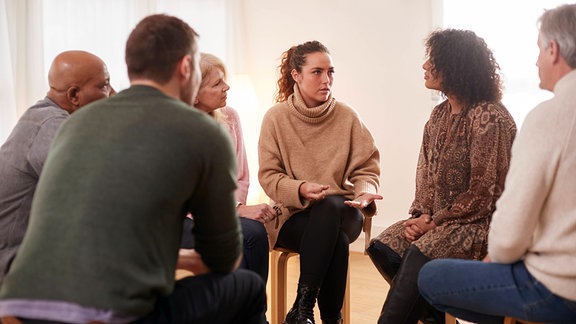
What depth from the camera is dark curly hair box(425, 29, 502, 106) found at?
256cm

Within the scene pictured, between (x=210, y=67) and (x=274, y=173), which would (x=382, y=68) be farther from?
(x=210, y=67)

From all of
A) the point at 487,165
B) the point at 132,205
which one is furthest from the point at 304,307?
the point at 132,205

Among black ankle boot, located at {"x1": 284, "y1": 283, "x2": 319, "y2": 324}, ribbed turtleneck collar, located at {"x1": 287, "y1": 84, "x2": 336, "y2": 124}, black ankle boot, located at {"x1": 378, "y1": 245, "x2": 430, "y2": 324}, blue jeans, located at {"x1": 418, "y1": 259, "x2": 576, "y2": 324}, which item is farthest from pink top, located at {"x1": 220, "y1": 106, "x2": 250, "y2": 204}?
blue jeans, located at {"x1": 418, "y1": 259, "x2": 576, "y2": 324}

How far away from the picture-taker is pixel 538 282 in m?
1.80

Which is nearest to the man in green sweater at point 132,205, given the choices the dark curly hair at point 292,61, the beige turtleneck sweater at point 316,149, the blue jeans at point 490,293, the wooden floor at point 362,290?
the blue jeans at point 490,293

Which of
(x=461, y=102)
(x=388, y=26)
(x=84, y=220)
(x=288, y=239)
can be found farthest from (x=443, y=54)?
(x=388, y=26)

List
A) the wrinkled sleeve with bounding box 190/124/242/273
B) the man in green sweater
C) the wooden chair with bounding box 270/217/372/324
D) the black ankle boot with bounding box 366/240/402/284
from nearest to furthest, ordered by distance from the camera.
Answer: the man in green sweater, the wrinkled sleeve with bounding box 190/124/242/273, the black ankle boot with bounding box 366/240/402/284, the wooden chair with bounding box 270/217/372/324

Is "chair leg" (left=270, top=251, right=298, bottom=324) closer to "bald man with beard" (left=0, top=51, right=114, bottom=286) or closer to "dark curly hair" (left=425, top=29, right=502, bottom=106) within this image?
"dark curly hair" (left=425, top=29, right=502, bottom=106)

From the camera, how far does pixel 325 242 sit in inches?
108

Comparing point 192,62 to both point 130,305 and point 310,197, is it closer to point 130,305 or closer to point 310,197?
point 130,305

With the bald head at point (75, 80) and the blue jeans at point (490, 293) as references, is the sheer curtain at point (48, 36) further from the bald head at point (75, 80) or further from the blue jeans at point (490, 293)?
the blue jeans at point (490, 293)

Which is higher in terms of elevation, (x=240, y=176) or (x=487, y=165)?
(x=487, y=165)

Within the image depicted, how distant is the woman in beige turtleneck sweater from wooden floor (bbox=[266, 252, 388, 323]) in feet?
1.67

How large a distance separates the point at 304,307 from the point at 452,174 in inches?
29.9
